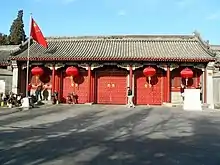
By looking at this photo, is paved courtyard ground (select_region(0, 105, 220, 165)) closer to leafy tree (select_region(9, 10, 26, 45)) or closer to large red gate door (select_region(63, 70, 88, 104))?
large red gate door (select_region(63, 70, 88, 104))

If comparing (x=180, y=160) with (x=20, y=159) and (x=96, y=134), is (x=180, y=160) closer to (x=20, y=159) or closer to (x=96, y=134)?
(x=20, y=159)

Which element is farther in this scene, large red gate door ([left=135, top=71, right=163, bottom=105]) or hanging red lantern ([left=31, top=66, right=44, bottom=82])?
large red gate door ([left=135, top=71, right=163, bottom=105])

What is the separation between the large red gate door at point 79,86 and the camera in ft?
100


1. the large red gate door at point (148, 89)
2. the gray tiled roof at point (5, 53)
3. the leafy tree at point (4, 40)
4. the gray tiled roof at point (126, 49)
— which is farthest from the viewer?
the leafy tree at point (4, 40)

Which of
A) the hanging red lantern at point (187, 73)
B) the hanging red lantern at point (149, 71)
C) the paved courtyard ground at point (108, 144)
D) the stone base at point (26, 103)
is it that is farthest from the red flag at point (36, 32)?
the paved courtyard ground at point (108, 144)

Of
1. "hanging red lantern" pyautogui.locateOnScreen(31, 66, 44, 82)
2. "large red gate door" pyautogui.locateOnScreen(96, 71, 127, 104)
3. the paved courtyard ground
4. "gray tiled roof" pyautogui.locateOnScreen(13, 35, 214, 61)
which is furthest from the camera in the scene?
"large red gate door" pyautogui.locateOnScreen(96, 71, 127, 104)

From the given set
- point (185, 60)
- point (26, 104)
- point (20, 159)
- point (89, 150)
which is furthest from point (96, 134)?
point (185, 60)

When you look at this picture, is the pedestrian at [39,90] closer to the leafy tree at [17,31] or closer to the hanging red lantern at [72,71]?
the hanging red lantern at [72,71]

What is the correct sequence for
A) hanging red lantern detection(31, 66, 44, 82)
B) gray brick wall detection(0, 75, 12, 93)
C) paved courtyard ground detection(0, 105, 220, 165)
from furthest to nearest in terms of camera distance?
hanging red lantern detection(31, 66, 44, 82)
gray brick wall detection(0, 75, 12, 93)
paved courtyard ground detection(0, 105, 220, 165)

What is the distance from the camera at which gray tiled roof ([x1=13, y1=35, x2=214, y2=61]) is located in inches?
1134

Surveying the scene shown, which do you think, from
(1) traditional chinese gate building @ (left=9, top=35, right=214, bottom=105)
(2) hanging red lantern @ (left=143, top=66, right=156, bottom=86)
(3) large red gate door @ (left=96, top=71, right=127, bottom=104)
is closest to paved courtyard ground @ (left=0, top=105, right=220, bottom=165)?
(2) hanging red lantern @ (left=143, top=66, right=156, bottom=86)

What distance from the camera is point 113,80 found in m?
30.6

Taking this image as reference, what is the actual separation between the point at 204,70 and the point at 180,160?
21671 millimetres

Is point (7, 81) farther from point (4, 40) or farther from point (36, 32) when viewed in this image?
point (4, 40)
